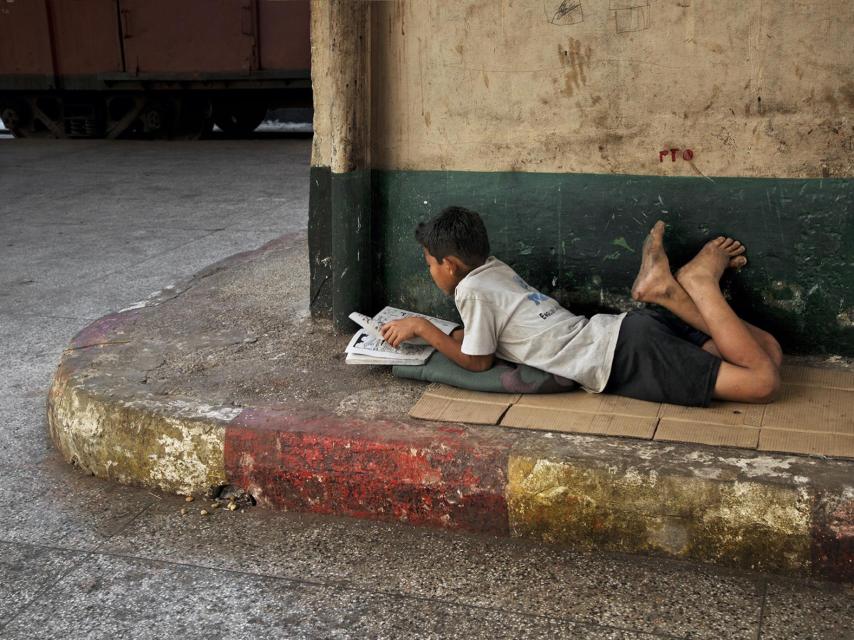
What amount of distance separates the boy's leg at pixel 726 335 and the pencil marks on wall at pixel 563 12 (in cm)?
90

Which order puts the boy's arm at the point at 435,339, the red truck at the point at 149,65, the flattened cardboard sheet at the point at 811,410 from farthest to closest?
the red truck at the point at 149,65 → the boy's arm at the point at 435,339 → the flattened cardboard sheet at the point at 811,410

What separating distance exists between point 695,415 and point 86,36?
40.1 ft

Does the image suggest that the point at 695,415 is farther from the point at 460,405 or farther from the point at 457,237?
the point at 457,237

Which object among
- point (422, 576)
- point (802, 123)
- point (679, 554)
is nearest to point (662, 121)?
point (802, 123)

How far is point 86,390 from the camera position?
3.23 m

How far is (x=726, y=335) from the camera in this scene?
302 cm

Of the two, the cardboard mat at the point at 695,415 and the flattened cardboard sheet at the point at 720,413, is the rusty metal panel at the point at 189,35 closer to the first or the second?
the cardboard mat at the point at 695,415

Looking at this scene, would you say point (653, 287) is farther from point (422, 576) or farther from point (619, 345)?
point (422, 576)

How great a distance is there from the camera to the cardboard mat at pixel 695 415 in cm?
269

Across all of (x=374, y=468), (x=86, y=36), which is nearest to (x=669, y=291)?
(x=374, y=468)

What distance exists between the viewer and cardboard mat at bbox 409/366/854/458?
269cm

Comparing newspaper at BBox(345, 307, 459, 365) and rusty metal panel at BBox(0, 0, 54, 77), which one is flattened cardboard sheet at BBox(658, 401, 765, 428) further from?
rusty metal panel at BBox(0, 0, 54, 77)

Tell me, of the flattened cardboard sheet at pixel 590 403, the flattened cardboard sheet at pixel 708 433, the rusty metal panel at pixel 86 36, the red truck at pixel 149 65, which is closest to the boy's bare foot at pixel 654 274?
the flattened cardboard sheet at pixel 590 403

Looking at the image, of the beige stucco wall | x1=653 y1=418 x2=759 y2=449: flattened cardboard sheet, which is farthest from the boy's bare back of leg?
the beige stucco wall
